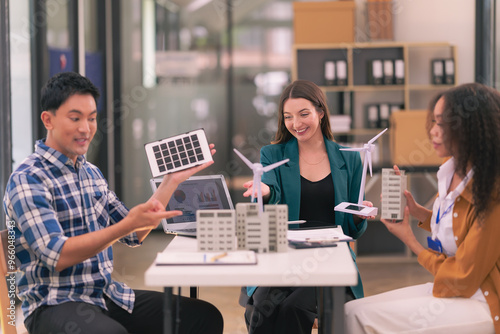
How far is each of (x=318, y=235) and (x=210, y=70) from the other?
15.7 feet

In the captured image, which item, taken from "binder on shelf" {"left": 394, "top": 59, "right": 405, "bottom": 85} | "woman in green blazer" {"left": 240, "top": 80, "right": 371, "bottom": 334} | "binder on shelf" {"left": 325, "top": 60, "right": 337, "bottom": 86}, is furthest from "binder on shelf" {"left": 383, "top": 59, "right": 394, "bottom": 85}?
"woman in green blazer" {"left": 240, "top": 80, "right": 371, "bottom": 334}

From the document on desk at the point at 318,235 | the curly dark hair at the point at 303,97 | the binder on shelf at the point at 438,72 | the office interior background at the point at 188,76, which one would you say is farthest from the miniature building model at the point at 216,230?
the office interior background at the point at 188,76

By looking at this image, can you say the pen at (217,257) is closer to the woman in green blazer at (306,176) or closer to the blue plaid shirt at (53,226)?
the blue plaid shirt at (53,226)

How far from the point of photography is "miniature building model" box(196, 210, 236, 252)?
6.65ft

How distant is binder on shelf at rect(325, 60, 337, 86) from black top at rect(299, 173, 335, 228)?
3.10 meters

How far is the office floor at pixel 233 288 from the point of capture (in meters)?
3.91

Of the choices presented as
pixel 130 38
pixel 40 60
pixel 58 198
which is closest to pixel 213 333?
pixel 58 198

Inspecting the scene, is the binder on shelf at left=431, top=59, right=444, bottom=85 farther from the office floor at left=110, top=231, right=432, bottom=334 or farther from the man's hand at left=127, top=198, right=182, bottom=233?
the man's hand at left=127, top=198, right=182, bottom=233

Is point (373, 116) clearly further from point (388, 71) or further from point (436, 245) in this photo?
point (436, 245)

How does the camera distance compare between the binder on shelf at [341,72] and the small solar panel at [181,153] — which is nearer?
the small solar panel at [181,153]

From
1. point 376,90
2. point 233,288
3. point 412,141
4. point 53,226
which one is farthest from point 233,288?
point 53,226

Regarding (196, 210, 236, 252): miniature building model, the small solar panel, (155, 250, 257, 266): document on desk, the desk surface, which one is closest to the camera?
the desk surface

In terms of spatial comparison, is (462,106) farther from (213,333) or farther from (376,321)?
(213,333)

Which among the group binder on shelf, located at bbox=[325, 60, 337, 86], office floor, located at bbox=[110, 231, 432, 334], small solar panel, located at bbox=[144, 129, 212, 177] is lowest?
office floor, located at bbox=[110, 231, 432, 334]
